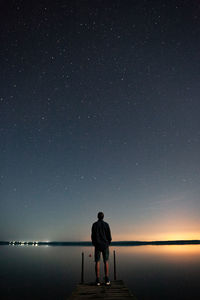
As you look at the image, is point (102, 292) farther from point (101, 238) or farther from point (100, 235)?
point (100, 235)

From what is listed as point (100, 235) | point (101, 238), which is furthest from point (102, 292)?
point (100, 235)

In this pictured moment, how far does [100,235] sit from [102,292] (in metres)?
1.88

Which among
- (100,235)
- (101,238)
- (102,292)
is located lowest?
(102,292)

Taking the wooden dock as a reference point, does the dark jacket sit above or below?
above

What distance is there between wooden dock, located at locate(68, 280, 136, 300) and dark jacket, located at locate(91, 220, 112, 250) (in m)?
1.47

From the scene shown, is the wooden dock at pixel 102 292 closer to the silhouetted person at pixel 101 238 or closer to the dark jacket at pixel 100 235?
the silhouetted person at pixel 101 238

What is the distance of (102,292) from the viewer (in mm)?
8977

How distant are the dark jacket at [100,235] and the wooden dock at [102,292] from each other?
4.83 feet

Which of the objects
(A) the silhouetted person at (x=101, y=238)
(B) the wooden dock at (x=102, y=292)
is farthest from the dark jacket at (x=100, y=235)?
(B) the wooden dock at (x=102, y=292)

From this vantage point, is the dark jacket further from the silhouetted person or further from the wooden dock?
the wooden dock

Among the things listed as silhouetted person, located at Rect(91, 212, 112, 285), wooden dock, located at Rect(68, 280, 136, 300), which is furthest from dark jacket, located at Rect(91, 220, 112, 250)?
wooden dock, located at Rect(68, 280, 136, 300)

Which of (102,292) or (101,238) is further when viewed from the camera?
(101,238)

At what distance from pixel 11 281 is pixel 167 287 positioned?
17522 millimetres

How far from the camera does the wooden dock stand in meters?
8.33
